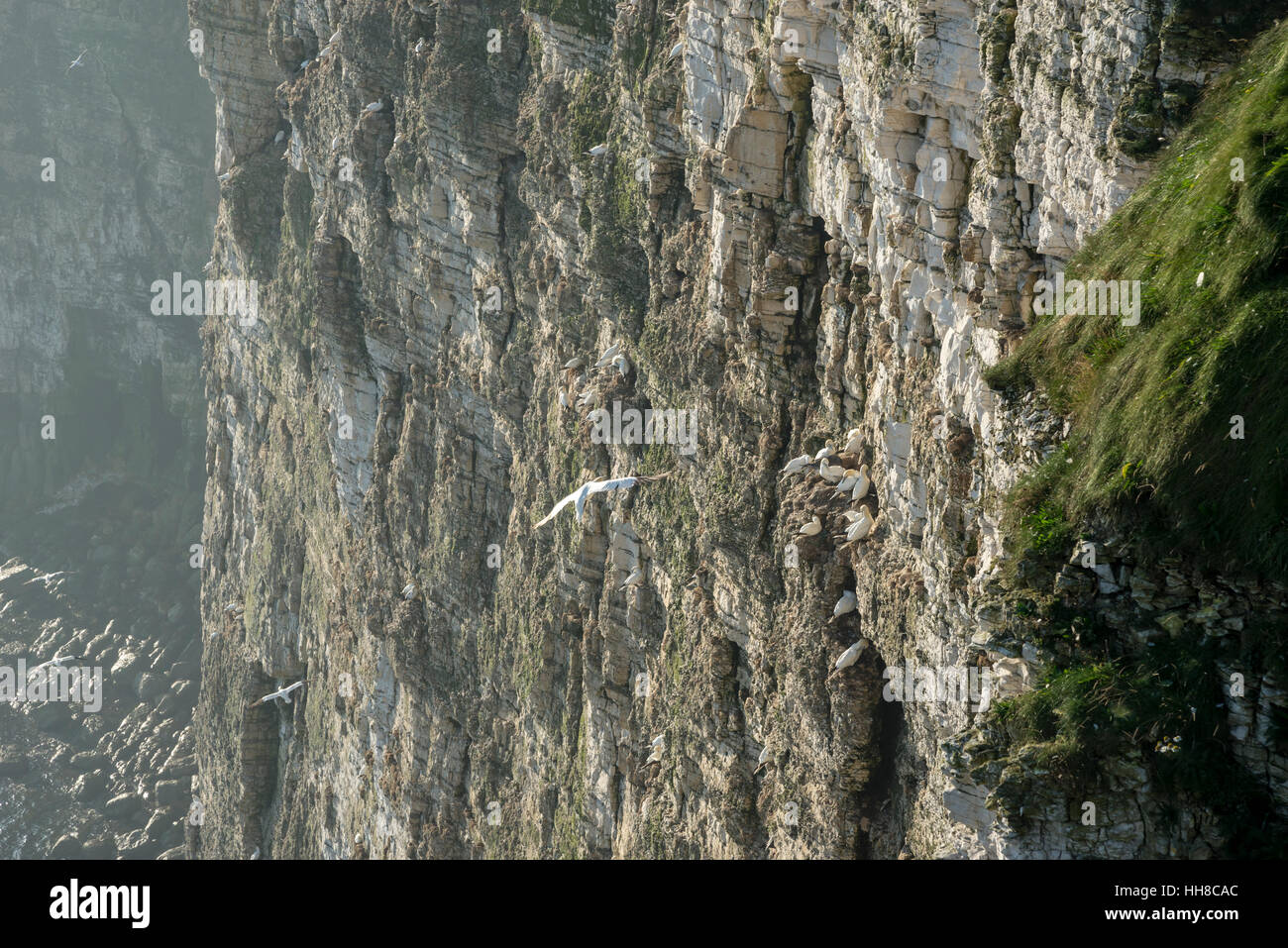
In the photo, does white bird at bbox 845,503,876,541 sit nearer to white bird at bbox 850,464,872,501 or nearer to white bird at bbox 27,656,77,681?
white bird at bbox 850,464,872,501

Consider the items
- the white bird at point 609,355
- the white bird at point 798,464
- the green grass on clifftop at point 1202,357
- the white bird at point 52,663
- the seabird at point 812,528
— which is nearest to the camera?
the green grass on clifftop at point 1202,357

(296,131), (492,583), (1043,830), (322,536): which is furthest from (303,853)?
(1043,830)

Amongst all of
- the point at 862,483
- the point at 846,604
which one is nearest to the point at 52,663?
the point at 846,604

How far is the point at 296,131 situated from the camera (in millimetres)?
46188

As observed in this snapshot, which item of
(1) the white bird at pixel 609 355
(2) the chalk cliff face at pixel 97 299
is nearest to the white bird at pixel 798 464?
(1) the white bird at pixel 609 355

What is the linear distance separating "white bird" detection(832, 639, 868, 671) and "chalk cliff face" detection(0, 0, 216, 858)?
7395cm

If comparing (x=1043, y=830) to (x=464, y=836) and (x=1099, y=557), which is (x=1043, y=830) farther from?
(x=464, y=836)

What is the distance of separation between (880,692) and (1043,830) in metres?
6.23

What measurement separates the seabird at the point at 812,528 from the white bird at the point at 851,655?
176 centimetres

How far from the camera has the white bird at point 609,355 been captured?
26.4m

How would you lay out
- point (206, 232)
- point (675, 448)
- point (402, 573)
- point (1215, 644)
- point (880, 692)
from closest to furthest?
point (1215, 644) → point (880, 692) → point (675, 448) → point (402, 573) → point (206, 232)

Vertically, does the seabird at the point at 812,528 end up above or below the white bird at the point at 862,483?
below

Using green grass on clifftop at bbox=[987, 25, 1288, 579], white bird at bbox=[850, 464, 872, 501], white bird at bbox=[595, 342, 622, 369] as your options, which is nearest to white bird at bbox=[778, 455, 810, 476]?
white bird at bbox=[850, 464, 872, 501]

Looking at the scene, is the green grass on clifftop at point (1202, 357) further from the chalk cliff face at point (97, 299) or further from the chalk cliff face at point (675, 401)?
the chalk cliff face at point (97, 299)
